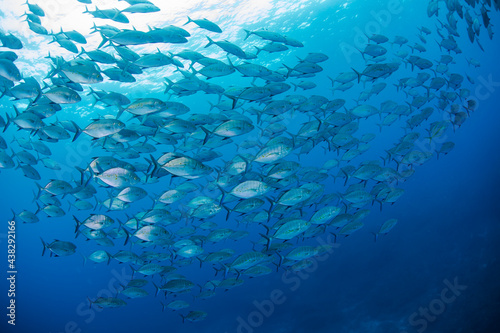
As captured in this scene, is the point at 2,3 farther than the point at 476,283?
Yes

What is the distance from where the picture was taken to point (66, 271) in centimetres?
4041

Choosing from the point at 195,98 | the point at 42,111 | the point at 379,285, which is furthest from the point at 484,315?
the point at 195,98

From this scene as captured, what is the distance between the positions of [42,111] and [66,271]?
147 feet

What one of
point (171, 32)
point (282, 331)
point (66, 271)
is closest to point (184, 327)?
point (282, 331)

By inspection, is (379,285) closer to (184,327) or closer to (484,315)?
(484,315)

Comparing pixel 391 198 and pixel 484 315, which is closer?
pixel 391 198

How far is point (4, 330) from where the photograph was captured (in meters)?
23.2

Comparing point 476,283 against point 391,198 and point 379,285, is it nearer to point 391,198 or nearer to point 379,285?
point 379,285

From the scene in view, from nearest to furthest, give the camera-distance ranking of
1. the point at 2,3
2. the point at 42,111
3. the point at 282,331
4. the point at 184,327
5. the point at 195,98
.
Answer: the point at 42,111
the point at 2,3
the point at 282,331
the point at 184,327
the point at 195,98

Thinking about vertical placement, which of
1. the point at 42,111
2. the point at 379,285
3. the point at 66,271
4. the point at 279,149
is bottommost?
the point at 66,271

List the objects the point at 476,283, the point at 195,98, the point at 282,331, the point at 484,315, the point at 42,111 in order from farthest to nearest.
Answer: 1. the point at 195,98
2. the point at 282,331
3. the point at 476,283
4. the point at 484,315
5. the point at 42,111

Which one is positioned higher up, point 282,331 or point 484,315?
point 484,315

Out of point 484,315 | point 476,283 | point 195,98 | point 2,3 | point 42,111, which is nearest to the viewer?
point 42,111

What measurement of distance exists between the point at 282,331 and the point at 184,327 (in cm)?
930
